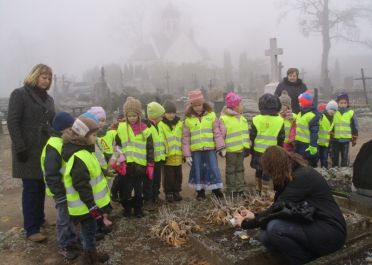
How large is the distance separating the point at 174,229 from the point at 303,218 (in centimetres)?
175

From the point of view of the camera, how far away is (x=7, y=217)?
19.4 feet

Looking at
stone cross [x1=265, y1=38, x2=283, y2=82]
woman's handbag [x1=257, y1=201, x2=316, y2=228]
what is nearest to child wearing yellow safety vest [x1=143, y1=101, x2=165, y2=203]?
woman's handbag [x1=257, y1=201, x2=316, y2=228]

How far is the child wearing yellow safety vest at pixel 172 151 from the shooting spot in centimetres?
596

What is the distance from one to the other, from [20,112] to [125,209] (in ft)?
6.20

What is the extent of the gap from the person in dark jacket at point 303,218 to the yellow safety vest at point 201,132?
7.79 ft

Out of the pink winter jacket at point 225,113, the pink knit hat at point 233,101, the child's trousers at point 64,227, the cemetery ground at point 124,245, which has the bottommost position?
the cemetery ground at point 124,245

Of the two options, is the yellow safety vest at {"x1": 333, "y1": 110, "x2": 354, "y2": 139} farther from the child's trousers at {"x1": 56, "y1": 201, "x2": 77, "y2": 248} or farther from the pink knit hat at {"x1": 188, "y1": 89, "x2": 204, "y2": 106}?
the child's trousers at {"x1": 56, "y1": 201, "x2": 77, "y2": 248}

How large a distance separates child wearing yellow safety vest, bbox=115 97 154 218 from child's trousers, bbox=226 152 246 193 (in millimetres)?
1355

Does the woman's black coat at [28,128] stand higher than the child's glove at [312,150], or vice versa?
the woman's black coat at [28,128]

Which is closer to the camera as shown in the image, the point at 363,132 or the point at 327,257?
the point at 327,257

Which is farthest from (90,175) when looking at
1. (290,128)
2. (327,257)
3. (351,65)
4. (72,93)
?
(351,65)

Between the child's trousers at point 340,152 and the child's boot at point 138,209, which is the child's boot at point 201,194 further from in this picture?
the child's trousers at point 340,152

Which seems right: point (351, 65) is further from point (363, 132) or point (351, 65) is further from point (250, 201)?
point (250, 201)

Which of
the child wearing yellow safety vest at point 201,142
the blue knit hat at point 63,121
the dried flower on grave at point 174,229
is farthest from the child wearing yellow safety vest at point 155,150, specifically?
the blue knit hat at point 63,121
